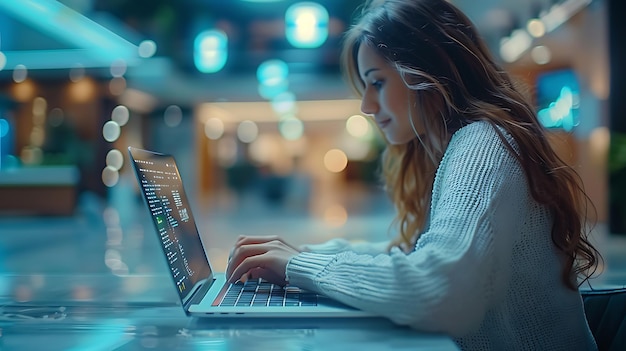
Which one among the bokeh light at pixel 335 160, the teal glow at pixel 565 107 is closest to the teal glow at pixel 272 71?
the teal glow at pixel 565 107

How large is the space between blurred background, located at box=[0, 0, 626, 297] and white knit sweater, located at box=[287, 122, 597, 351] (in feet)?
8.68

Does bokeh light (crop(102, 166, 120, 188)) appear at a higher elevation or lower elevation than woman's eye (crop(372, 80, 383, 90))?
lower

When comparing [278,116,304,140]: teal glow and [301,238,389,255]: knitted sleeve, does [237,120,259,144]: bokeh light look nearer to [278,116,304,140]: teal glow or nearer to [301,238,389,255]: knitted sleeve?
[278,116,304,140]: teal glow

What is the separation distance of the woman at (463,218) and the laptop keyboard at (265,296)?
3 centimetres

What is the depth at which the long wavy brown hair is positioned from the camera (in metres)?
0.88

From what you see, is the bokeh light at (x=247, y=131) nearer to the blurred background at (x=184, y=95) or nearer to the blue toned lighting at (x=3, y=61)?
the blurred background at (x=184, y=95)

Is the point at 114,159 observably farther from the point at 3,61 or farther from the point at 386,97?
the point at 386,97

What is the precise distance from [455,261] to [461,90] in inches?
15.8

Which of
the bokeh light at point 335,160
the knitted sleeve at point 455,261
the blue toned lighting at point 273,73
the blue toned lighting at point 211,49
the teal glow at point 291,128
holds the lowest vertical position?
the bokeh light at point 335,160

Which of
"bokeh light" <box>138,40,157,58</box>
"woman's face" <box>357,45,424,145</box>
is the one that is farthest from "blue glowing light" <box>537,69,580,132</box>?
"bokeh light" <box>138,40,157,58</box>

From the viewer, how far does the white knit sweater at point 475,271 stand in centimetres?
69

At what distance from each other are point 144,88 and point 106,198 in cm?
274

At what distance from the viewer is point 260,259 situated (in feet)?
2.98

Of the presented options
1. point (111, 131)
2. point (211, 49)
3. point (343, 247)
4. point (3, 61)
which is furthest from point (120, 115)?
point (343, 247)
